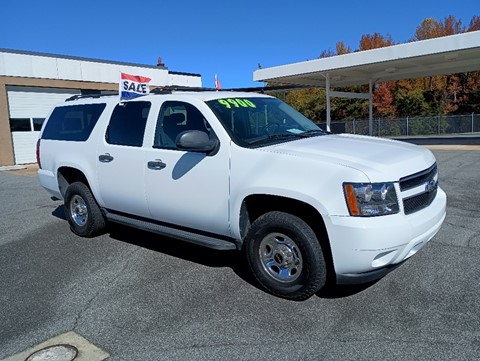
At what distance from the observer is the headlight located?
3.21 meters

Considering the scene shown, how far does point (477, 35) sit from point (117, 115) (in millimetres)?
13463

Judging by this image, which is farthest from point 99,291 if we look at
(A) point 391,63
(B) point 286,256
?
(A) point 391,63

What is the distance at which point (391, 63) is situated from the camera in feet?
55.8

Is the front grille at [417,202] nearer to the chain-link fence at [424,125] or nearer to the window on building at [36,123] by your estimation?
the window on building at [36,123]

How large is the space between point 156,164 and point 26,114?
17183 millimetres

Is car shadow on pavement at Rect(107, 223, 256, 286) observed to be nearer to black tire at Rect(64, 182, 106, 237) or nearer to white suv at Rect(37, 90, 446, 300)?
black tire at Rect(64, 182, 106, 237)

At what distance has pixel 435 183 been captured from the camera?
13.1 feet

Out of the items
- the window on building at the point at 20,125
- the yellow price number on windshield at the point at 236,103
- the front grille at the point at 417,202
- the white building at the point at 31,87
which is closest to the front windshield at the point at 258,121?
the yellow price number on windshield at the point at 236,103

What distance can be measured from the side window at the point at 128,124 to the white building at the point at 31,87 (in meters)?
15.5

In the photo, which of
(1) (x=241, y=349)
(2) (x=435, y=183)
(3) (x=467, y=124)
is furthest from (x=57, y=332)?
(3) (x=467, y=124)

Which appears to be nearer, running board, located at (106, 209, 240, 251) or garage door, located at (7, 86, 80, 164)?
running board, located at (106, 209, 240, 251)

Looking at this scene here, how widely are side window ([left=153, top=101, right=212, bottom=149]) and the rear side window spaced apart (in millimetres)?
1360

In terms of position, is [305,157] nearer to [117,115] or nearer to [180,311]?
[180,311]

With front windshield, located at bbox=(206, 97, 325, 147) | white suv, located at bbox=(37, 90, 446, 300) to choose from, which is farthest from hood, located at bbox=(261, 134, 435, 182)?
front windshield, located at bbox=(206, 97, 325, 147)
